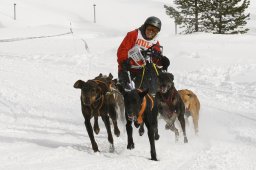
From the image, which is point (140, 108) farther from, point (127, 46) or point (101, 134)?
point (101, 134)

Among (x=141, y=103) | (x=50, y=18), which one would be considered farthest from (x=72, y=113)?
(x=50, y=18)

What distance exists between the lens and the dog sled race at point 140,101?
723 cm

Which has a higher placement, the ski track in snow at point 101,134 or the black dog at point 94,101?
the black dog at point 94,101

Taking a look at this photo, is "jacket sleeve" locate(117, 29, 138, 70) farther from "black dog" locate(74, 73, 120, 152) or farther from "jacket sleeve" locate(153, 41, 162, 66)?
"black dog" locate(74, 73, 120, 152)

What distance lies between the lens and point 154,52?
8.58m

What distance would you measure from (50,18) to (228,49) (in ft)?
114

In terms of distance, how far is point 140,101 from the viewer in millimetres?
7133

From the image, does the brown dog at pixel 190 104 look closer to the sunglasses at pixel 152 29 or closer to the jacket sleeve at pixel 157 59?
A: the jacket sleeve at pixel 157 59

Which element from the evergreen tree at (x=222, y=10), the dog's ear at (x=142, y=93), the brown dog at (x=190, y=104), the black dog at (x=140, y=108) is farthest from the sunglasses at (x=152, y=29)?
the evergreen tree at (x=222, y=10)

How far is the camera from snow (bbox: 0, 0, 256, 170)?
731cm

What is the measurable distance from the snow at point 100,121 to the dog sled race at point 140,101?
1.15 ft

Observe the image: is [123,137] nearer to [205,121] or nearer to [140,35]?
[140,35]

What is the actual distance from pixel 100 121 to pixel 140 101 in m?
4.29

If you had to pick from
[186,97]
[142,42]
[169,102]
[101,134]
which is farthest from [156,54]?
[101,134]
